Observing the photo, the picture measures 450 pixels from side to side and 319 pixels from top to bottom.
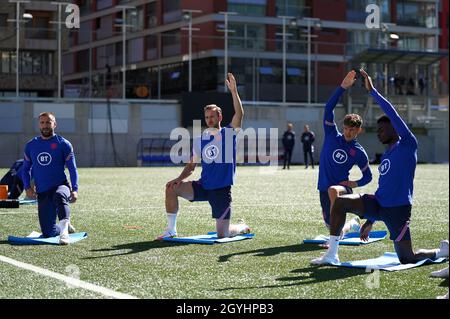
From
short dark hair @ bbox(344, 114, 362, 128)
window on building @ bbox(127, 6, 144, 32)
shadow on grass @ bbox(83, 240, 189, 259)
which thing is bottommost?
shadow on grass @ bbox(83, 240, 189, 259)

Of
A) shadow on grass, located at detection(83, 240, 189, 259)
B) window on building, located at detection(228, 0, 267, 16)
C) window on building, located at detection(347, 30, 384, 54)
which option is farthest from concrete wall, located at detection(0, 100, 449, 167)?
shadow on grass, located at detection(83, 240, 189, 259)

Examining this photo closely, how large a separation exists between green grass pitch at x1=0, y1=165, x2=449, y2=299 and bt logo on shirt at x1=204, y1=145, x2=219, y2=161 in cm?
126

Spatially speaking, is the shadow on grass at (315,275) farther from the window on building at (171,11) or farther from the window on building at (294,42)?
the window on building at (171,11)

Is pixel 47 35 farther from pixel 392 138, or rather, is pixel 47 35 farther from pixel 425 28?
pixel 392 138

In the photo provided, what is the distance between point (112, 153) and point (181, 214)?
3111cm

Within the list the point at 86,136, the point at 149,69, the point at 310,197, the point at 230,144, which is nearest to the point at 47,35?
the point at 149,69

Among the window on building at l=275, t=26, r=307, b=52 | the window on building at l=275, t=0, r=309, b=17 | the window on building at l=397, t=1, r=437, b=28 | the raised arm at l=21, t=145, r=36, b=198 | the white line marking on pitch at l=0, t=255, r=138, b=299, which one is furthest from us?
the window on building at l=397, t=1, r=437, b=28

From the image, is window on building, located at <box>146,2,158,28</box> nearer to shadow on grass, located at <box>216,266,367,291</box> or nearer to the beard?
the beard

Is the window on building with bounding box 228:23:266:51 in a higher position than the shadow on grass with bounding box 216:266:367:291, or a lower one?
higher

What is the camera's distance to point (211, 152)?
13023 millimetres

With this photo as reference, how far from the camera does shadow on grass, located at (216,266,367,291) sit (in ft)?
29.1

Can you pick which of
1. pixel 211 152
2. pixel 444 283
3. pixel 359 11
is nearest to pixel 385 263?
pixel 444 283

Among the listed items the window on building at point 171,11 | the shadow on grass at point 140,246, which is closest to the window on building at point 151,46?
the window on building at point 171,11

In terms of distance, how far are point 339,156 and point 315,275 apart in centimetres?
314
